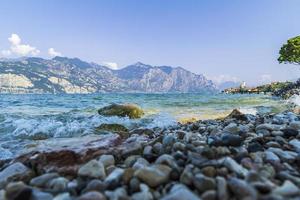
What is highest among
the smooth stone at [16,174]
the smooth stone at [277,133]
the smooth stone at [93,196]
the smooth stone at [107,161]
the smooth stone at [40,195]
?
the smooth stone at [277,133]

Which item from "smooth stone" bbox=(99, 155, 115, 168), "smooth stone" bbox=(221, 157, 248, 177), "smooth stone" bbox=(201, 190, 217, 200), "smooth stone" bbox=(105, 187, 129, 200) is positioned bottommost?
"smooth stone" bbox=(99, 155, 115, 168)

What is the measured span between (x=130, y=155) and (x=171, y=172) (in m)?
1.63

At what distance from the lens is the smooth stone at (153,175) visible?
3.47m

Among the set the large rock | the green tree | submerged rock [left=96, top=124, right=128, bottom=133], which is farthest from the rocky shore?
the green tree

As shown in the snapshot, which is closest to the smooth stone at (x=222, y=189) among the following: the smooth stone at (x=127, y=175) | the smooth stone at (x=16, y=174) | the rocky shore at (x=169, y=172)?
the rocky shore at (x=169, y=172)

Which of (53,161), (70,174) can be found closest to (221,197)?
(70,174)

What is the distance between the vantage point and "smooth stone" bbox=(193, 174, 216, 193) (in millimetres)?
3150

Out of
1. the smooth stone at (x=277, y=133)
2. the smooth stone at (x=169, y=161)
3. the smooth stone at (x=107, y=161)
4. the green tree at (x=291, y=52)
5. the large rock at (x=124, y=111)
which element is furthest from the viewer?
the green tree at (x=291, y=52)

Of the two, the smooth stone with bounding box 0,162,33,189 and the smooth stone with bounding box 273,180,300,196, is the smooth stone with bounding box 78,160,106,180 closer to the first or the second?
the smooth stone with bounding box 0,162,33,189

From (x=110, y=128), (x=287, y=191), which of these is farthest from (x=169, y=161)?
(x=110, y=128)

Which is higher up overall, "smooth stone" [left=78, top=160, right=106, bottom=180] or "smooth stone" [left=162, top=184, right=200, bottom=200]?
"smooth stone" [left=162, top=184, right=200, bottom=200]

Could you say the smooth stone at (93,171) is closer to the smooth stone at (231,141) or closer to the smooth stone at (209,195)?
the smooth stone at (209,195)

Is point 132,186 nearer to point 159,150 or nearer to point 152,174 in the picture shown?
point 152,174

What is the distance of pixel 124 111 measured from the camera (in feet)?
64.7
